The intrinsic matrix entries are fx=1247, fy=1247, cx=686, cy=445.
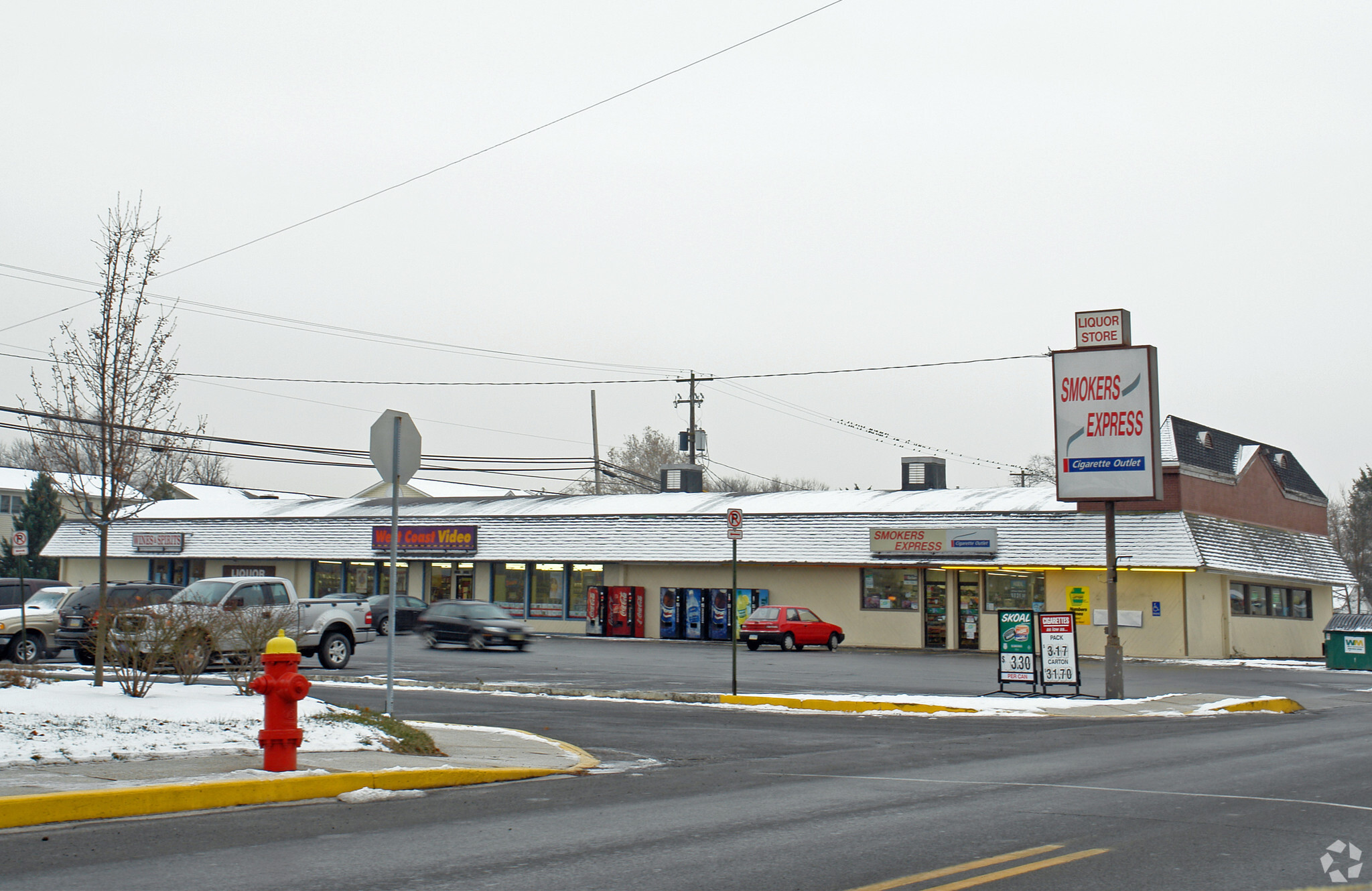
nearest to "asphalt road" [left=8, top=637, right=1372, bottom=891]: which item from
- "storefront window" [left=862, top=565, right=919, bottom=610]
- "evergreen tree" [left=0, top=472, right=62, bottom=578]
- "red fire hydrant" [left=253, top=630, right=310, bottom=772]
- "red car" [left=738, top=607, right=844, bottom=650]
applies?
"red fire hydrant" [left=253, top=630, right=310, bottom=772]

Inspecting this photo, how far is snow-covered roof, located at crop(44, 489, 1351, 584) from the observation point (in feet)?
122

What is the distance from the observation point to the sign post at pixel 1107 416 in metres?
22.2

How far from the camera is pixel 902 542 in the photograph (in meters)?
40.4

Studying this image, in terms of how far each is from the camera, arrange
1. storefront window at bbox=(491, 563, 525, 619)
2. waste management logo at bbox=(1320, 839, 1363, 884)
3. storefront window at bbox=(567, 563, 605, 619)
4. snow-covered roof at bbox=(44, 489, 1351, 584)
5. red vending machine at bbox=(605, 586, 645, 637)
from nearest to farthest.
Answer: waste management logo at bbox=(1320, 839, 1363, 884) → snow-covered roof at bbox=(44, 489, 1351, 584) → red vending machine at bbox=(605, 586, 645, 637) → storefront window at bbox=(567, 563, 605, 619) → storefront window at bbox=(491, 563, 525, 619)

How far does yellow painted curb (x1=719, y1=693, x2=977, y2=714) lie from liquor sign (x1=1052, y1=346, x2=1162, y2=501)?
595 centimetres

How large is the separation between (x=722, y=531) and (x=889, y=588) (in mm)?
6105

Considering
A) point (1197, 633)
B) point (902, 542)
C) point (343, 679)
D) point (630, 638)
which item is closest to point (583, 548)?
point (630, 638)

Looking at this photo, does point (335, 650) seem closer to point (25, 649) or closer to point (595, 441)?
point (25, 649)

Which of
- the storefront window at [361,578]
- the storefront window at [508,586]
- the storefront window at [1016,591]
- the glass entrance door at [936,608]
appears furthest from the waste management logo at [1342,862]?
the storefront window at [361,578]

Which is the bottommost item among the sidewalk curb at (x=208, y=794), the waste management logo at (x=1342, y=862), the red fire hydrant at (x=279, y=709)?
the waste management logo at (x=1342, y=862)

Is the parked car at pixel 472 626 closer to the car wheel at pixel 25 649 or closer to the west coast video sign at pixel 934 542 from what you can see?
the car wheel at pixel 25 649

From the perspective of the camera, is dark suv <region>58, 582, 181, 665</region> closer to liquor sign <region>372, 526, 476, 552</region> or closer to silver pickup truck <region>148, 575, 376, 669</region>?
silver pickup truck <region>148, 575, 376, 669</region>

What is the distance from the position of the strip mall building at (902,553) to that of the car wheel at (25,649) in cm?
2285

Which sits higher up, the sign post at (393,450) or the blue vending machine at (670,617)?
the sign post at (393,450)
